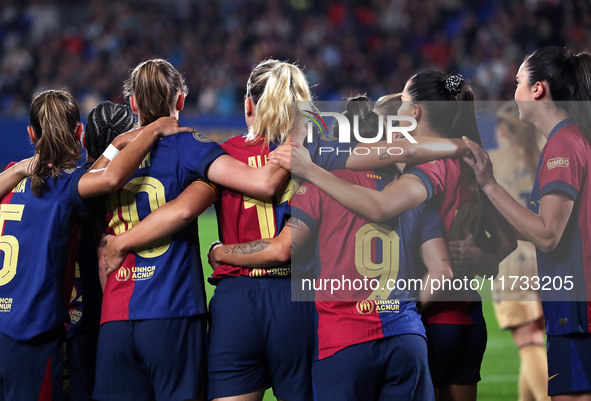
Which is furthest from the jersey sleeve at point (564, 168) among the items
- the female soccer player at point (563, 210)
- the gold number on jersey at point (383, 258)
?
the gold number on jersey at point (383, 258)

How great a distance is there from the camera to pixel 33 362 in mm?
3221

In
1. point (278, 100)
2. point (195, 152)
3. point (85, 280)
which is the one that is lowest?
point (85, 280)

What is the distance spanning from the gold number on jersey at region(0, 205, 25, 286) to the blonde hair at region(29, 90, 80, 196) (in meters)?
0.16

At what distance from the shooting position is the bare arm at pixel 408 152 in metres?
3.21

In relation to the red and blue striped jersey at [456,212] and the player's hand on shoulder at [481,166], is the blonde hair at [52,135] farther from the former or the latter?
the player's hand on shoulder at [481,166]

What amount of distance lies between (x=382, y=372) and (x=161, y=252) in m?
1.15

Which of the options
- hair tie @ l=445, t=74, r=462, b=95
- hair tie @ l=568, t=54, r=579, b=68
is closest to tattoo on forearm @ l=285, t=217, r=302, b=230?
hair tie @ l=445, t=74, r=462, b=95

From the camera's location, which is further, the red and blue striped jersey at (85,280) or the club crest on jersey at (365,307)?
the red and blue striped jersey at (85,280)

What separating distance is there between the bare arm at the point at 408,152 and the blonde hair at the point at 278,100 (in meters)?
0.33

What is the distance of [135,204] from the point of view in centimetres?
326

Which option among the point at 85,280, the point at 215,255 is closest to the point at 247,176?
the point at 215,255

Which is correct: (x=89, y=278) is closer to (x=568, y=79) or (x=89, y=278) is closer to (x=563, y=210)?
(x=563, y=210)

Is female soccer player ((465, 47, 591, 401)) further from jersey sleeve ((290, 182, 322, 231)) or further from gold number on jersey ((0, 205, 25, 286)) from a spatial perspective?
gold number on jersey ((0, 205, 25, 286))

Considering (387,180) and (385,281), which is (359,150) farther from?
(385,281)
